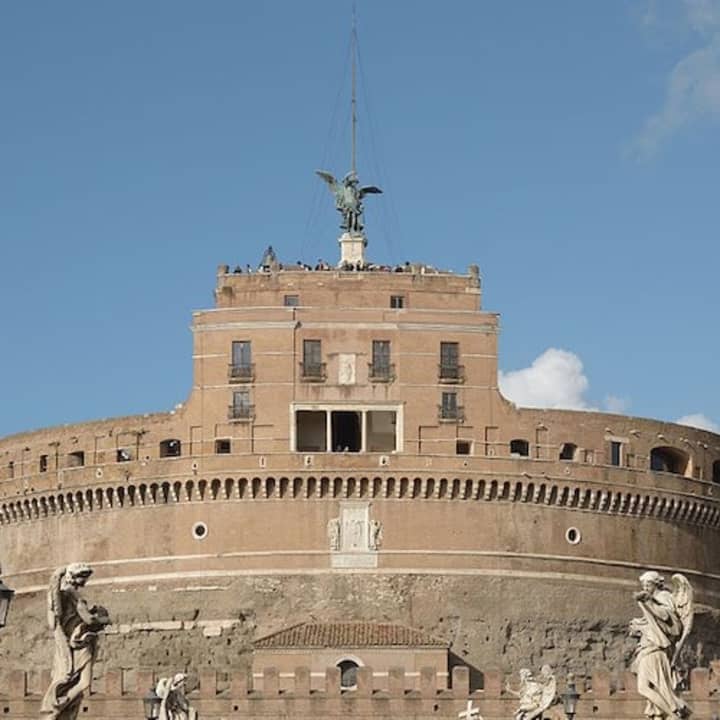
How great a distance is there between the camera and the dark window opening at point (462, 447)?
78.1 meters

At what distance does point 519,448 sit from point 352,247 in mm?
10509

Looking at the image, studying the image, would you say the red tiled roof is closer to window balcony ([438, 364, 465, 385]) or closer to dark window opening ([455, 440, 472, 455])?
dark window opening ([455, 440, 472, 455])

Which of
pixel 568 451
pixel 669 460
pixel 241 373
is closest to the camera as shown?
pixel 241 373

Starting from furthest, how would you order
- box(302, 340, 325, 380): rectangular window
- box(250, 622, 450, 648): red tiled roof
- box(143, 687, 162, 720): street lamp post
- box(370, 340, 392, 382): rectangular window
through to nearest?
1. box(370, 340, 392, 382): rectangular window
2. box(302, 340, 325, 380): rectangular window
3. box(250, 622, 450, 648): red tiled roof
4. box(143, 687, 162, 720): street lamp post

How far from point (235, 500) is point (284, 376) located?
171 inches

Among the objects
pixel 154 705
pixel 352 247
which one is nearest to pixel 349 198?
pixel 352 247

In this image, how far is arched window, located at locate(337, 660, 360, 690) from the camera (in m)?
74.8

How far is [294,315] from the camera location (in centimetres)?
7850

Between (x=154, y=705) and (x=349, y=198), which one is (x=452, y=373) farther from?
(x=154, y=705)

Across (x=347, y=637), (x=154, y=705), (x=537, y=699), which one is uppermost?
(x=347, y=637)

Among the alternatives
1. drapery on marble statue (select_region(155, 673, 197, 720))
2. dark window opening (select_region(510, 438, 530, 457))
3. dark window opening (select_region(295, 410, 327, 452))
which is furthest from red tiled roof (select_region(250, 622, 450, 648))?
drapery on marble statue (select_region(155, 673, 197, 720))

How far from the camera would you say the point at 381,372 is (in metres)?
78.4

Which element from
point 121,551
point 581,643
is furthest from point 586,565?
point 121,551

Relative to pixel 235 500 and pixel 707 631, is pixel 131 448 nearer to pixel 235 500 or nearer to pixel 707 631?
pixel 235 500
